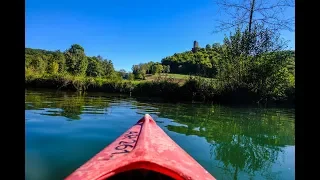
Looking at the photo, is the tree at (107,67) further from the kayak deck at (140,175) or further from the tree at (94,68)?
the kayak deck at (140,175)

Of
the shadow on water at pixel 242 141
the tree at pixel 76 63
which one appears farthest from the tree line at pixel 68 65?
the shadow on water at pixel 242 141

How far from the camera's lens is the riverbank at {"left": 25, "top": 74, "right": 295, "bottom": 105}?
1617 cm

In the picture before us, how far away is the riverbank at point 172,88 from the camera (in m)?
16.2

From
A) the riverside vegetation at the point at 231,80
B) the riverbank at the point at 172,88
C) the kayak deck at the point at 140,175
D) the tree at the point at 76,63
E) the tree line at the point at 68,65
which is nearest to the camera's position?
the kayak deck at the point at 140,175

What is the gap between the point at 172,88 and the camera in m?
19.6

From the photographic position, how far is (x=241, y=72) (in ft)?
53.3

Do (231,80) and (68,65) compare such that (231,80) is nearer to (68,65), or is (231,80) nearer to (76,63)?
(76,63)

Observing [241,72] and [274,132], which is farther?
[241,72]

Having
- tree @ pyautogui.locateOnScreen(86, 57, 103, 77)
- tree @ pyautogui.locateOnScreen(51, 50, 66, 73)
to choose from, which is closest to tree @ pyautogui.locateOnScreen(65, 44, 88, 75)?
tree @ pyautogui.locateOnScreen(51, 50, 66, 73)

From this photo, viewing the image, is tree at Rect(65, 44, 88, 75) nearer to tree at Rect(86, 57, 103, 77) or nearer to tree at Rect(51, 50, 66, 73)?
tree at Rect(51, 50, 66, 73)

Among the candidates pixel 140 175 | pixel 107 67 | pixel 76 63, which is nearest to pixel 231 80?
pixel 140 175

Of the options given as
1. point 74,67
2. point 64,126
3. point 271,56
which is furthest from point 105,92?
point 64,126
